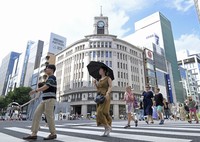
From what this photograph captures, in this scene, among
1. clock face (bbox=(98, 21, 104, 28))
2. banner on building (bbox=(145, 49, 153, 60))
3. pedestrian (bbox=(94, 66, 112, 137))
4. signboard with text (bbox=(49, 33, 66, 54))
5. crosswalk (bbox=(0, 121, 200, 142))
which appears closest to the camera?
crosswalk (bbox=(0, 121, 200, 142))

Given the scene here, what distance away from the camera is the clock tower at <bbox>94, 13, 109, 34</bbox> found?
51.8m

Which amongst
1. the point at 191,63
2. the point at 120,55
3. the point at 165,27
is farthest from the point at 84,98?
the point at 191,63

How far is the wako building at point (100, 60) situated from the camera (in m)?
42.1

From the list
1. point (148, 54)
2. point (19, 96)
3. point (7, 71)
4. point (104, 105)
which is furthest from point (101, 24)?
point (7, 71)

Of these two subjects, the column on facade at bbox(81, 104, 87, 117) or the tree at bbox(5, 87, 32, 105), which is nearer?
the column on facade at bbox(81, 104, 87, 117)

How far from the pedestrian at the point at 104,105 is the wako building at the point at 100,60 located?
3730 centimetres

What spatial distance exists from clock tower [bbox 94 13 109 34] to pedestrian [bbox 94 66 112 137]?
48.6 metres

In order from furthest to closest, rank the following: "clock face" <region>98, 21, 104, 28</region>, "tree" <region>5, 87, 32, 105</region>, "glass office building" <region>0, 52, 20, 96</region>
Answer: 1. "glass office building" <region>0, 52, 20, 96</region>
2. "clock face" <region>98, 21, 104, 28</region>
3. "tree" <region>5, 87, 32, 105</region>

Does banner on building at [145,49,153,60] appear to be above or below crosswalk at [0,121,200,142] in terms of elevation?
above

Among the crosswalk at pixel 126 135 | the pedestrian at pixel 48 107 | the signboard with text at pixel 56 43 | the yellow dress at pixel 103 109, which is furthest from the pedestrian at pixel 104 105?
the signboard with text at pixel 56 43

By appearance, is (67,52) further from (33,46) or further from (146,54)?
(33,46)

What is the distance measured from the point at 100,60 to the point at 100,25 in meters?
13.3

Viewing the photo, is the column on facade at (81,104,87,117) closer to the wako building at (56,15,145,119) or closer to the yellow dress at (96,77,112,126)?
the wako building at (56,15,145,119)

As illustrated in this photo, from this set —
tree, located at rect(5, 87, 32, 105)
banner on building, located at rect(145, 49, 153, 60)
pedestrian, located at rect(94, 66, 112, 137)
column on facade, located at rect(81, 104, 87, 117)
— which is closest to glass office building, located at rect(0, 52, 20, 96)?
tree, located at rect(5, 87, 32, 105)
